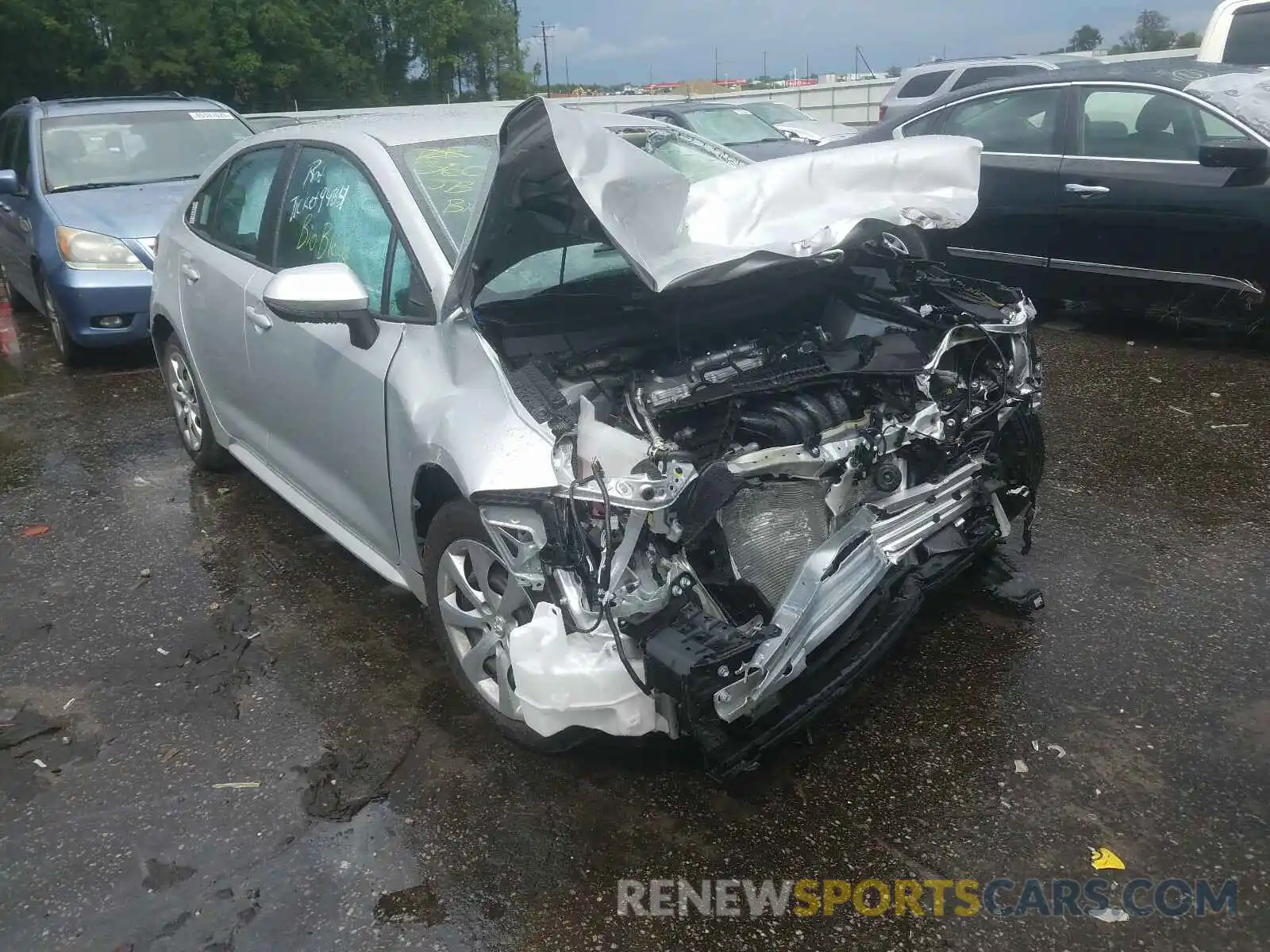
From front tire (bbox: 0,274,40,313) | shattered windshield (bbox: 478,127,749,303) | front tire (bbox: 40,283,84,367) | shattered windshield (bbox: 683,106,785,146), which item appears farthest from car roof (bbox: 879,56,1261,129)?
front tire (bbox: 0,274,40,313)

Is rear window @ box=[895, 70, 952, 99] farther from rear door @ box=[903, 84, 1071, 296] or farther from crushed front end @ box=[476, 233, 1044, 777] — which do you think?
crushed front end @ box=[476, 233, 1044, 777]

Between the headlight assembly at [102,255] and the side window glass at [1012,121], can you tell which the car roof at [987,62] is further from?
the headlight assembly at [102,255]

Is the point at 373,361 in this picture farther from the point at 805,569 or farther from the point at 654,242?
the point at 805,569

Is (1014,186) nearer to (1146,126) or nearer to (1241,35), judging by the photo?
(1146,126)

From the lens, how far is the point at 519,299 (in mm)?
3193

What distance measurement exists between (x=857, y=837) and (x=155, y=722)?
2.20 m

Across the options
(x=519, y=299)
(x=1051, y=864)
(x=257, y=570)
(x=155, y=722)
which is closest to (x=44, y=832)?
(x=155, y=722)

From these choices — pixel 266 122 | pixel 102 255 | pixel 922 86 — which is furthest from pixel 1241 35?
pixel 266 122

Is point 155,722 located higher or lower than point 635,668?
lower

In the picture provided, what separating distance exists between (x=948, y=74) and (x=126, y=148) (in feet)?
42.1

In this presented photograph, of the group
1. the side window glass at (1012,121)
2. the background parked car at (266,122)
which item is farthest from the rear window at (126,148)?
the side window glass at (1012,121)

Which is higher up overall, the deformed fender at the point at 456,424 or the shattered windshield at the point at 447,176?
the shattered windshield at the point at 447,176

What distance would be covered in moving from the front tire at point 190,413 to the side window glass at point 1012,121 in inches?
203

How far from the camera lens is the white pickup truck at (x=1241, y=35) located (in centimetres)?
785
